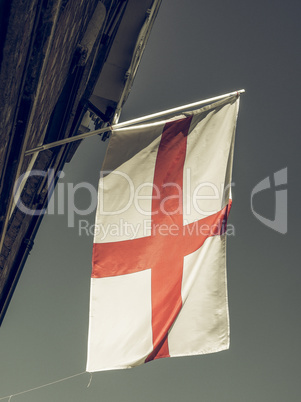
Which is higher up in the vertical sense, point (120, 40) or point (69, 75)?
point (120, 40)

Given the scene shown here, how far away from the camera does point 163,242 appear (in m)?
3.78

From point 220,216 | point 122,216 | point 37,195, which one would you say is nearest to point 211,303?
point 220,216

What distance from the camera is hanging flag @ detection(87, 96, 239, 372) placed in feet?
11.4

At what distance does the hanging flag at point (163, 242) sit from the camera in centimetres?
347

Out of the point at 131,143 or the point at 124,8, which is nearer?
the point at 131,143

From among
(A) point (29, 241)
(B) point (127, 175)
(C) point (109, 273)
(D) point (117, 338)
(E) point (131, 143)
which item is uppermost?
(E) point (131, 143)

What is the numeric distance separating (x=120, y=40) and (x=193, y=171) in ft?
16.2

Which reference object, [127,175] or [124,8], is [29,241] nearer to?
[127,175]

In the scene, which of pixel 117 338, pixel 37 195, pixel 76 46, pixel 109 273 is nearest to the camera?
pixel 117 338

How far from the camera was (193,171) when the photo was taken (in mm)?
3998

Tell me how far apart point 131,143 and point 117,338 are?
1778 mm

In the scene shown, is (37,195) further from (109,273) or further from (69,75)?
(109,273)

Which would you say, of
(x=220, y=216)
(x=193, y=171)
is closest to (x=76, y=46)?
(x=193, y=171)

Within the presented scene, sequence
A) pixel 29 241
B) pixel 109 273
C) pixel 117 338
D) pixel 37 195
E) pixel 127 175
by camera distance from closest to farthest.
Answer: pixel 117 338, pixel 109 273, pixel 127 175, pixel 37 195, pixel 29 241
